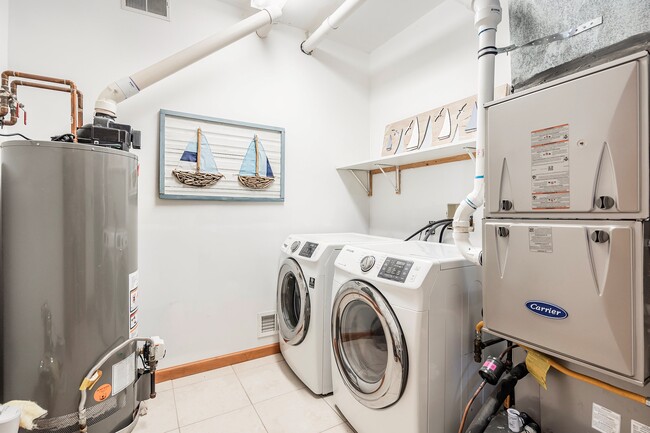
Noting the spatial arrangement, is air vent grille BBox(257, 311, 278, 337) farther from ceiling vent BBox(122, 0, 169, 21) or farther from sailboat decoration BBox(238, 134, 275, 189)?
ceiling vent BBox(122, 0, 169, 21)

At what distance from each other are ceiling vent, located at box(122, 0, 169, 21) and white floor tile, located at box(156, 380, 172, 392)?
8.49 feet

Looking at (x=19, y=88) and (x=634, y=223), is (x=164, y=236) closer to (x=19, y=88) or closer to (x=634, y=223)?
(x=19, y=88)

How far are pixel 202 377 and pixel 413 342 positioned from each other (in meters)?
1.71

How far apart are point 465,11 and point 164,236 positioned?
8.80 ft

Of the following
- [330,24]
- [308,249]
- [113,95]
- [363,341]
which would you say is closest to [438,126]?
[330,24]

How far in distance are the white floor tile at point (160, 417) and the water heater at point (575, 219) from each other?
70.8 inches

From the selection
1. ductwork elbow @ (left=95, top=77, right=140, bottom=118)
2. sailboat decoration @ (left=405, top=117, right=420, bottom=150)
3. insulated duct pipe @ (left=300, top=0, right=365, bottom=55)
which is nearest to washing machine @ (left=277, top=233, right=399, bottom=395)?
sailboat decoration @ (left=405, top=117, right=420, bottom=150)

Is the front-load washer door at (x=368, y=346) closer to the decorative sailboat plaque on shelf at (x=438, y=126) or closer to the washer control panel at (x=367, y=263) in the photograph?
the washer control panel at (x=367, y=263)

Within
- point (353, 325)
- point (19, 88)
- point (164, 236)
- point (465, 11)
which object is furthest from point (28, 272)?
point (465, 11)

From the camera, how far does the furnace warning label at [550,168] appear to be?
0.94 m

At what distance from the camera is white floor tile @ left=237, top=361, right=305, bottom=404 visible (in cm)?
202

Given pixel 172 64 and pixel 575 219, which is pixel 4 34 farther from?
pixel 575 219

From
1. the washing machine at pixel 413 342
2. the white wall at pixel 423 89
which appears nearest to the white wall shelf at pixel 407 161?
the white wall at pixel 423 89

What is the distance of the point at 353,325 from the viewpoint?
1.69 metres
